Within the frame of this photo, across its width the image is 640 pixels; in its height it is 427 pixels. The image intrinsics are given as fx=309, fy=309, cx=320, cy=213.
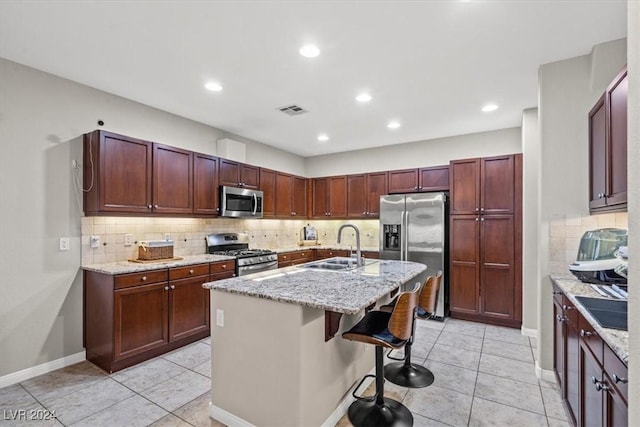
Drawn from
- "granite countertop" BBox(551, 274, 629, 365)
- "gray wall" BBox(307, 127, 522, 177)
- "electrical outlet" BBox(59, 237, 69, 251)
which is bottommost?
"granite countertop" BBox(551, 274, 629, 365)

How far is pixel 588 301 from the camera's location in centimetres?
180

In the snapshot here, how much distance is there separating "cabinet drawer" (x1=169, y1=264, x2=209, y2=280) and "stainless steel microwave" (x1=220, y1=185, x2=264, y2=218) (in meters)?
0.84

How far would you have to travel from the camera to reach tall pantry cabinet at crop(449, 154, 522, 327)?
4.09 m

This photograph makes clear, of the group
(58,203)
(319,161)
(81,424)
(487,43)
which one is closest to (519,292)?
(487,43)

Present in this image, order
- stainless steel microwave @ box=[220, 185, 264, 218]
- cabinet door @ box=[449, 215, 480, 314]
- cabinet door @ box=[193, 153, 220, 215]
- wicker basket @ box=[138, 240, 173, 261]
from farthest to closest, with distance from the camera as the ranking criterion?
cabinet door @ box=[449, 215, 480, 314]
stainless steel microwave @ box=[220, 185, 264, 218]
cabinet door @ box=[193, 153, 220, 215]
wicker basket @ box=[138, 240, 173, 261]

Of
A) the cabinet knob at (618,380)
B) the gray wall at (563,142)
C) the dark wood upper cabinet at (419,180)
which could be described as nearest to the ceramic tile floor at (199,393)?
the gray wall at (563,142)

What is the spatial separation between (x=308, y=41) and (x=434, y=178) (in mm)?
3247

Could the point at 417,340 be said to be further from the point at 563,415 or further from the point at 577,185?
the point at 577,185

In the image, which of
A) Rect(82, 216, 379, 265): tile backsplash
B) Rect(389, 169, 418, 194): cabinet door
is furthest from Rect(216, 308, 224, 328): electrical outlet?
Rect(389, 169, 418, 194): cabinet door

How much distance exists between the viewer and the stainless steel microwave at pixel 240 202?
4.21m

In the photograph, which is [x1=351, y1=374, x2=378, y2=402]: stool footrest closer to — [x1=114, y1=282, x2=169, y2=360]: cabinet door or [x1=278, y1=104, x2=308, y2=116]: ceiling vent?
[x1=114, y1=282, x2=169, y2=360]: cabinet door

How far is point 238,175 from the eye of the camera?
4.55 meters

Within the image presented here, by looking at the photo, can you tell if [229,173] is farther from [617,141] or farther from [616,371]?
[616,371]

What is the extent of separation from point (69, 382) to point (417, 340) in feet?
11.5
